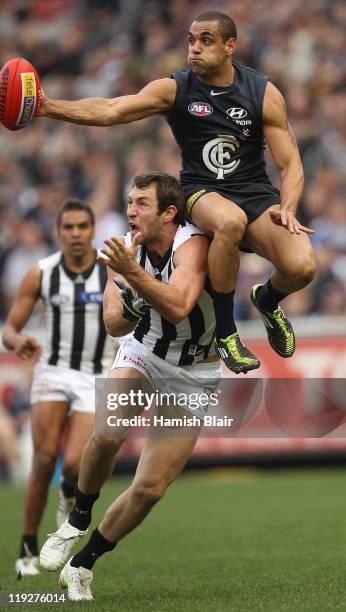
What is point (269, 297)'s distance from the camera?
6602 mm

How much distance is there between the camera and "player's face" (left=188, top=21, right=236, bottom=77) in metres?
6.18

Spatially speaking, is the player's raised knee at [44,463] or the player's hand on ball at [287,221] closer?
the player's hand on ball at [287,221]

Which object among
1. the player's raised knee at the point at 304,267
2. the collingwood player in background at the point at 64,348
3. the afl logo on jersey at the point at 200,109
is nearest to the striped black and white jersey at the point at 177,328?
the player's raised knee at the point at 304,267

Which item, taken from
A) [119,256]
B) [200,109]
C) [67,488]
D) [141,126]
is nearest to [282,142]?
[200,109]

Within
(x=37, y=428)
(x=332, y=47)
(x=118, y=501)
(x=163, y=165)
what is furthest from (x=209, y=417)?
(x=332, y=47)

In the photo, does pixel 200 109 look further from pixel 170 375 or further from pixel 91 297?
pixel 91 297

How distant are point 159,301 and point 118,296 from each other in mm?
480

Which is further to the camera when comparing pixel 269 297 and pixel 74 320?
pixel 74 320

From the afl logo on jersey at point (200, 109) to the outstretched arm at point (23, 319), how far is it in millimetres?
2153

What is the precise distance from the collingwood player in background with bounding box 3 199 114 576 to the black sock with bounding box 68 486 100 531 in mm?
1461

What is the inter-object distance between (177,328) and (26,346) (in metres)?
1.85

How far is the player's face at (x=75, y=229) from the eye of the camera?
8.17 metres

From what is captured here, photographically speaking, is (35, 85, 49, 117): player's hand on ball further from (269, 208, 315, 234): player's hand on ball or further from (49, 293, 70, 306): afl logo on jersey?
(49, 293, 70, 306): afl logo on jersey

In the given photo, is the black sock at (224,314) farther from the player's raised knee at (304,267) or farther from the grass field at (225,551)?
the grass field at (225,551)
